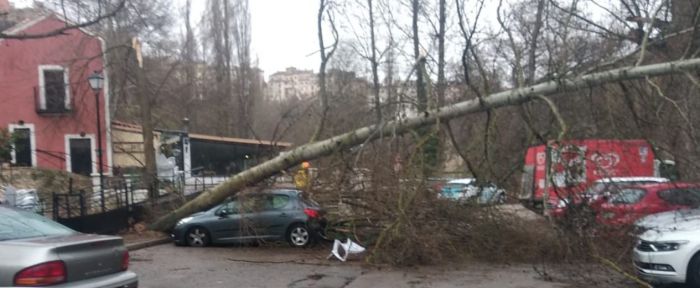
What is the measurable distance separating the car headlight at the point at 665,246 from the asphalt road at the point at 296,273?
4.82 ft

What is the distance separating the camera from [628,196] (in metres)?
11.2

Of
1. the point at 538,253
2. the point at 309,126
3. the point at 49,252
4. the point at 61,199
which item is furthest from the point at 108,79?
the point at 49,252

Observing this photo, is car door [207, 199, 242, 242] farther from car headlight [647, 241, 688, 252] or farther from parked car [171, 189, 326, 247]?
car headlight [647, 241, 688, 252]

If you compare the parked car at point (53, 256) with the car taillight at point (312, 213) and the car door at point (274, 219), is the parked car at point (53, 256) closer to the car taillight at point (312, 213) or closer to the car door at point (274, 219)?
the car taillight at point (312, 213)

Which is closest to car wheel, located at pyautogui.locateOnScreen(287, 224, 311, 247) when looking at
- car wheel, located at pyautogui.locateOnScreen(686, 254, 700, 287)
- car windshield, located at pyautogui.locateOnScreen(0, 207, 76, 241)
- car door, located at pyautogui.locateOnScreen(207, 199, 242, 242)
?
car door, located at pyautogui.locateOnScreen(207, 199, 242, 242)

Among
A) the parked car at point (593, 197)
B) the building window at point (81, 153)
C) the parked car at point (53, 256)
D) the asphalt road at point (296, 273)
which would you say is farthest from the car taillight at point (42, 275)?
the building window at point (81, 153)

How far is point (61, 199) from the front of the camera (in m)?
16.2

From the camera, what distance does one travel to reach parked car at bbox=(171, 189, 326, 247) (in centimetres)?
1390

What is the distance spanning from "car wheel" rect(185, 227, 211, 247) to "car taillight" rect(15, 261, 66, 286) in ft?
29.5

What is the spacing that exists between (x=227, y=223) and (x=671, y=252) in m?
9.00

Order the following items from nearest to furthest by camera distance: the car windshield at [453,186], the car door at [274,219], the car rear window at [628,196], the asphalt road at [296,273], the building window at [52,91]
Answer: the asphalt road at [296,273] < the car rear window at [628,196] < the car windshield at [453,186] < the car door at [274,219] < the building window at [52,91]

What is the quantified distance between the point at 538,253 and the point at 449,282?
220 centimetres

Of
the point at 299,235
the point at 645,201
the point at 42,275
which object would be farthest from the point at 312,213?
the point at 42,275

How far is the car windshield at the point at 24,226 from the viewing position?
20.5ft
